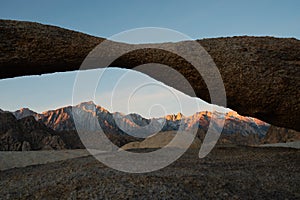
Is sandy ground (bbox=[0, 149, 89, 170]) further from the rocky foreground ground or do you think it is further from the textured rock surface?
the textured rock surface

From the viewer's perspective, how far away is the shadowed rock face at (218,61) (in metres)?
6.79

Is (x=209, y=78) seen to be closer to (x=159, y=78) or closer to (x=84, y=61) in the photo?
(x=159, y=78)

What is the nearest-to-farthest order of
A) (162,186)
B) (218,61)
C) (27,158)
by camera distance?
1. (162,186)
2. (218,61)
3. (27,158)

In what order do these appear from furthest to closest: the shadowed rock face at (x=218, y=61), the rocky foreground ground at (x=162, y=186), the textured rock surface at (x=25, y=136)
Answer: the textured rock surface at (x=25, y=136), the shadowed rock face at (x=218, y=61), the rocky foreground ground at (x=162, y=186)

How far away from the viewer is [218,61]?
23.2 ft

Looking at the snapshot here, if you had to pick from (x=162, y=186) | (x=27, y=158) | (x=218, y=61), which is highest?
(x=218, y=61)

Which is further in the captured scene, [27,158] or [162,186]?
[27,158]

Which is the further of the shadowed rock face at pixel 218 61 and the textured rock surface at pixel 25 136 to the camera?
the textured rock surface at pixel 25 136

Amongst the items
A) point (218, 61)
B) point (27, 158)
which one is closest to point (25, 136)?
point (27, 158)

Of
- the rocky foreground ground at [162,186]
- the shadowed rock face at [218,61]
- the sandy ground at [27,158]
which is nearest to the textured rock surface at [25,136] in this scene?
the sandy ground at [27,158]

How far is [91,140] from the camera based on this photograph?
21500 mm

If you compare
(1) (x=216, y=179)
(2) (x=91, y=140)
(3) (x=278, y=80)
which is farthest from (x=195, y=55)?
(2) (x=91, y=140)

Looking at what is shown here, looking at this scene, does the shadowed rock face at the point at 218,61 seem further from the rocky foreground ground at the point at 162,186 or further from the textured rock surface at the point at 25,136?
the textured rock surface at the point at 25,136

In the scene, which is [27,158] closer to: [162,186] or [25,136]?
[162,186]
